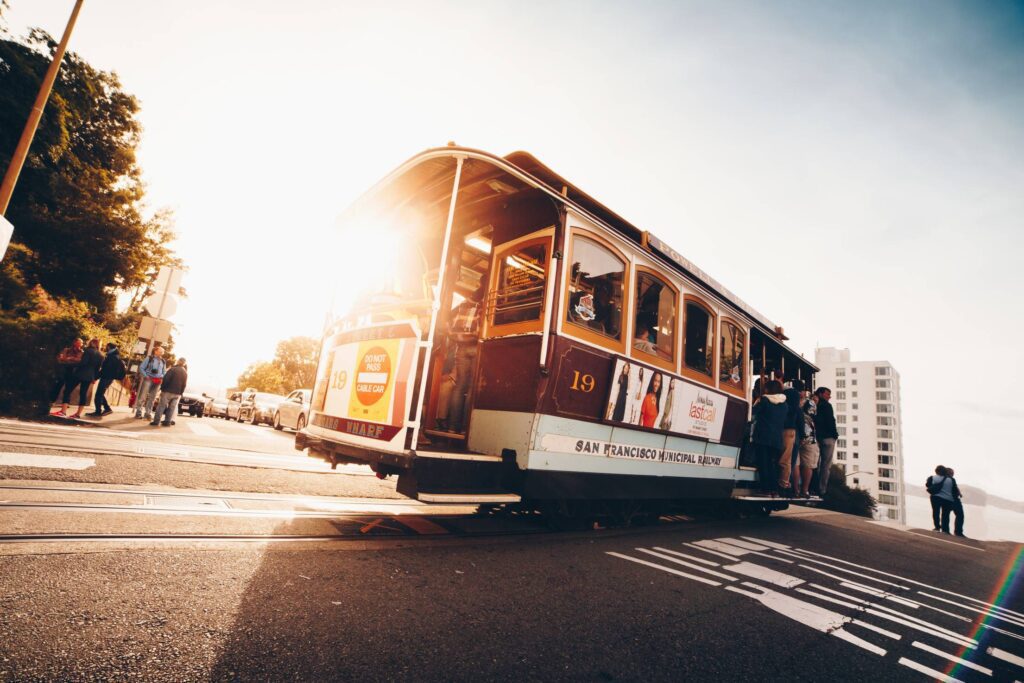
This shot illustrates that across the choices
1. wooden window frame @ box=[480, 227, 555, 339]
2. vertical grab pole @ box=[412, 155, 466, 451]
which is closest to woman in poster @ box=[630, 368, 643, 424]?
wooden window frame @ box=[480, 227, 555, 339]

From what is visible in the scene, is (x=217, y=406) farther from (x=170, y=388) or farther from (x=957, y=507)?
(x=957, y=507)

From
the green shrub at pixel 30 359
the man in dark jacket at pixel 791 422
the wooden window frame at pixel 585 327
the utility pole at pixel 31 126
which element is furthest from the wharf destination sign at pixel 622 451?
the utility pole at pixel 31 126

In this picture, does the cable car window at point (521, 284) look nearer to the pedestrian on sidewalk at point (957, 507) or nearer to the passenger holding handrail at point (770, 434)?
the passenger holding handrail at point (770, 434)

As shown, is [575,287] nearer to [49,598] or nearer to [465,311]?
[465,311]

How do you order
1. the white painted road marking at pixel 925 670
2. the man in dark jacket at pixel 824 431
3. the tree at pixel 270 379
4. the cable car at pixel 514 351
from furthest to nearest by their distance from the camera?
the tree at pixel 270 379
the man in dark jacket at pixel 824 431
the cable car at pixel 514 351
the white painted road marking at pixel 925 670

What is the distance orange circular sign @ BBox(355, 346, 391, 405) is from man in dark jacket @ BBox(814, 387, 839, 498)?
8817 millimetres

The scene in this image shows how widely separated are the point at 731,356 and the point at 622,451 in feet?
10.8

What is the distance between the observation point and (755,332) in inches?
328

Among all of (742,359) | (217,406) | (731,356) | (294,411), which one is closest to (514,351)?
(731,356)

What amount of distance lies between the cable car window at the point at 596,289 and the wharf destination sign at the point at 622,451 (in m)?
1.21

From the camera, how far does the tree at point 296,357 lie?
5516cm

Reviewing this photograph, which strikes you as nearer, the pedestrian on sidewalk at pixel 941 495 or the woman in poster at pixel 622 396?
the woman in poster at pixel 622 396

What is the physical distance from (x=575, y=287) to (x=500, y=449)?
6.15 feet

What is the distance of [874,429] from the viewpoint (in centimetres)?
9138
